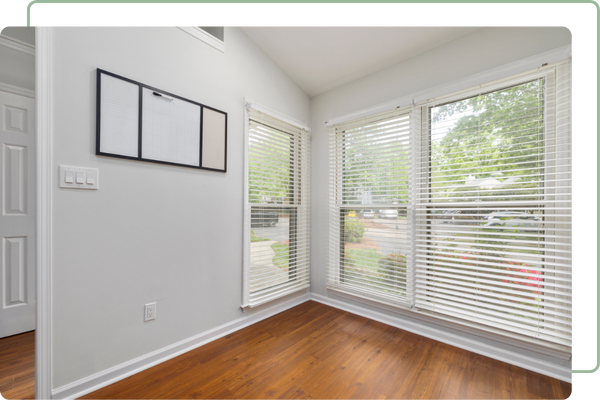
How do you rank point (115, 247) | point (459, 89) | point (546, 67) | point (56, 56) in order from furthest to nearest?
point (459, 89) → point (546, 67) → point (115, 247) → point (56, 56)

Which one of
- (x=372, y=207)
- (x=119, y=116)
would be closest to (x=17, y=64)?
(x=119, y=116)

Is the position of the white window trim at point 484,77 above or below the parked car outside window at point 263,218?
above

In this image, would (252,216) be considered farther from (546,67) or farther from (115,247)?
(546,67)

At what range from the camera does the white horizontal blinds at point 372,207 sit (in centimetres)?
232

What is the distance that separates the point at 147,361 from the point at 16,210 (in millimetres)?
1194

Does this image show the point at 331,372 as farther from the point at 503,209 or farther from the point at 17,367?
the point at 17,367

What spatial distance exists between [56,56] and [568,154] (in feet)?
10.0

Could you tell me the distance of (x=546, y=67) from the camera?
167 centimetres

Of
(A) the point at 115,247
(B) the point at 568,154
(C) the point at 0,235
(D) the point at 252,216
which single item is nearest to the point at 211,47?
(D) the point at 252,216

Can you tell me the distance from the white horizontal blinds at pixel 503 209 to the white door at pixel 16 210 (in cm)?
267

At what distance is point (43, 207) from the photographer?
51.4 inches

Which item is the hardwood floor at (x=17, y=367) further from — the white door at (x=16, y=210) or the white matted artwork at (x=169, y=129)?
the white matted artwork at (x=169, y=129)

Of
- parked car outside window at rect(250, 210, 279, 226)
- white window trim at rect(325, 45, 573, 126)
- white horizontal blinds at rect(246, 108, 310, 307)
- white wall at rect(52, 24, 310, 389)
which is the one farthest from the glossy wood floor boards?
white window trim at rect(325, 45, 573, 126)

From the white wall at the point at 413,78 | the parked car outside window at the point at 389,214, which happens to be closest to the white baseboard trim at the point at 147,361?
the white wall at the point at 413,78
